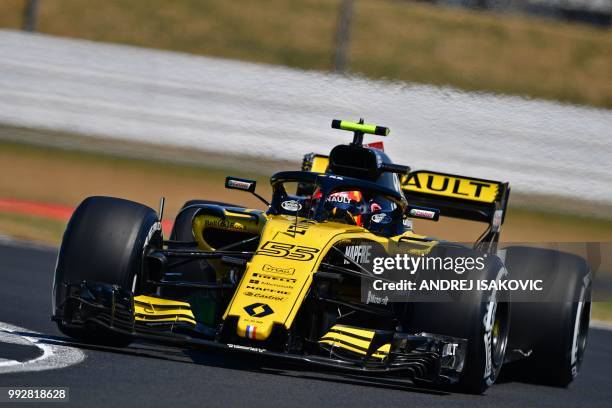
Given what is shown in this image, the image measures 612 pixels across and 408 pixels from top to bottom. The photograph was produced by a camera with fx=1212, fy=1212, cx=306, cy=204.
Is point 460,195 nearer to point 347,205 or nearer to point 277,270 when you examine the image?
point 347,205

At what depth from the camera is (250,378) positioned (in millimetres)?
6746

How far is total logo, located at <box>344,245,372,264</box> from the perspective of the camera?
7.65m

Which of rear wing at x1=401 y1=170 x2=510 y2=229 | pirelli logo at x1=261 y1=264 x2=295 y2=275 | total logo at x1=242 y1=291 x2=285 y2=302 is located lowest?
total logo at x1=242 y1=291 x2=285 y2=302

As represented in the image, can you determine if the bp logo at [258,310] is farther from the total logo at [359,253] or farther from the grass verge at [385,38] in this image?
the grass verge at [385,38]

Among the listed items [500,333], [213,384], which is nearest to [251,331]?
[213,384]

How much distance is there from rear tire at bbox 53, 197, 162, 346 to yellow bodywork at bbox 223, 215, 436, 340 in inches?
28.6

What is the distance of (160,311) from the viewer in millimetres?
7281

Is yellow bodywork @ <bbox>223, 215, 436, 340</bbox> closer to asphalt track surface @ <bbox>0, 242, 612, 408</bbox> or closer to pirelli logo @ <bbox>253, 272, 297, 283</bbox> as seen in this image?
pirelli logo @ <bbox>253, 272, 297, 283</bbox>

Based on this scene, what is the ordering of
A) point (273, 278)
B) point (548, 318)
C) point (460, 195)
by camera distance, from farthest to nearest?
point (460, 195), point (548, 318), point (273, 278)

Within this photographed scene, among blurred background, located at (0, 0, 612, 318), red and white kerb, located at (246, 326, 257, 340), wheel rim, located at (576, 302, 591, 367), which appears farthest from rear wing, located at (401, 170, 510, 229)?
blurred background, located at (0, 0, 612, 318)

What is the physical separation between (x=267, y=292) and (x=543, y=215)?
12.0 metres

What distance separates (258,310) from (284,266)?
0.43m

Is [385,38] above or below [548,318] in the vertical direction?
above

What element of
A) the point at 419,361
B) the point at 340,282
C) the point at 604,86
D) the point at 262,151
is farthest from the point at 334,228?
the point at 604,86
